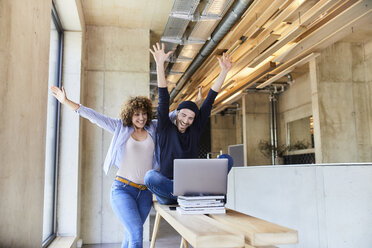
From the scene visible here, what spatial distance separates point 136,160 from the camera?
2611mm

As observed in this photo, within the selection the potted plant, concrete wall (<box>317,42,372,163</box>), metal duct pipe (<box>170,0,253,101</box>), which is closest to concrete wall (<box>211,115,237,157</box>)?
the potted plant

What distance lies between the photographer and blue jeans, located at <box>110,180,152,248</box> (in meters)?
2.35

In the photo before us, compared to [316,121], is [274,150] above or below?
below

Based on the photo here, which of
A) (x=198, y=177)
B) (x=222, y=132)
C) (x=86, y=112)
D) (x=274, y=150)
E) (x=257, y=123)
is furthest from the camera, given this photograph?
(x=222, y=132)

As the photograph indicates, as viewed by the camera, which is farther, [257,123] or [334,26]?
[257,123]

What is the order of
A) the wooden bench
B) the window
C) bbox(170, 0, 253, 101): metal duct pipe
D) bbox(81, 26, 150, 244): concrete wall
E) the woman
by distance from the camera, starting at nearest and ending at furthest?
the wooden bench < the woman < the window < bbox(170, 0, 253, 101): metal duct pipe < bbox(81, 26, 150, 244): concrete wall

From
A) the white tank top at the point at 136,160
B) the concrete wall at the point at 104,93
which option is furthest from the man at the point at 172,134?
the concrete wall at the point at 104,93

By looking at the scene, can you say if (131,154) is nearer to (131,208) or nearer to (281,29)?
(131,208)

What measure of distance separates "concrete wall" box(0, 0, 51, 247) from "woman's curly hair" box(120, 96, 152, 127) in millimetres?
643

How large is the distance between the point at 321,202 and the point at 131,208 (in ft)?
6.42

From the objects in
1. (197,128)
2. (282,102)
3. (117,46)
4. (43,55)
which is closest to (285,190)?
(197,128)

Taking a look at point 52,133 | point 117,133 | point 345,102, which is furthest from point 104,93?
point 345,102

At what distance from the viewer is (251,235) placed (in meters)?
1.34

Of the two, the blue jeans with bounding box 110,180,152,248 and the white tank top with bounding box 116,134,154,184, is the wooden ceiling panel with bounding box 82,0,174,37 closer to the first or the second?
the white tank top with bounding box 116,134,154,184
